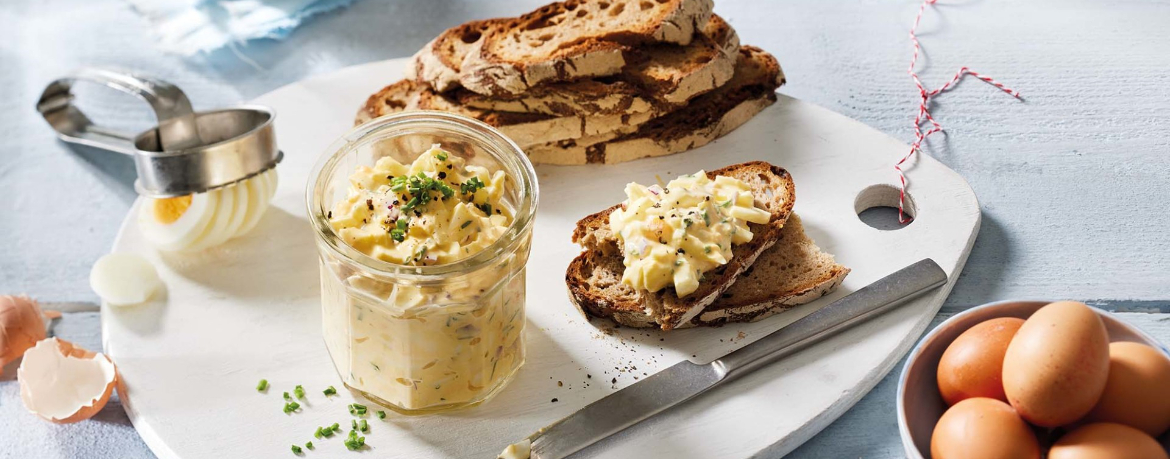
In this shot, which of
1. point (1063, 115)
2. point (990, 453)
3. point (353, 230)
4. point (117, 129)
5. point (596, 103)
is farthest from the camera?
point (117, 129)

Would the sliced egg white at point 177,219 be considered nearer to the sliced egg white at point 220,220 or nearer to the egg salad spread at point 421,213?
the sliced egg white at point 220,220

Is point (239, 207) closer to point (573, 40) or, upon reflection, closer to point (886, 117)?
point (573, 40)

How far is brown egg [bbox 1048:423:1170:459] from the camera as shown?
6.60ft

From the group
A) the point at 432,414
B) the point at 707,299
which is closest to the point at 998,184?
the point at 707,299

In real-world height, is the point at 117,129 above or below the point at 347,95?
below

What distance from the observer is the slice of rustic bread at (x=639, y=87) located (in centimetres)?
343

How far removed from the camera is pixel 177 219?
3.22 m

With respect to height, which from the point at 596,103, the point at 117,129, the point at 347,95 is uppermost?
the point at 596,103

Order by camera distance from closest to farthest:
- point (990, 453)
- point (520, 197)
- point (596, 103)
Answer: point (990, 453)
point (520, 197)
point (596, 103)

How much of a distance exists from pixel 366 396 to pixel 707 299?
959 millimetres

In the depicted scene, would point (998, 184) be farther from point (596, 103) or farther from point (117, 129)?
point (117, 129)

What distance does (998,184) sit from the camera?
140 inches

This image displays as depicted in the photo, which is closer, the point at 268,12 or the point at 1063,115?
the point at 1063,115

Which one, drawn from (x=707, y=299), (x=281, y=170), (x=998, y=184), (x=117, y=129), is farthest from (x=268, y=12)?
(x=998, y=184)
